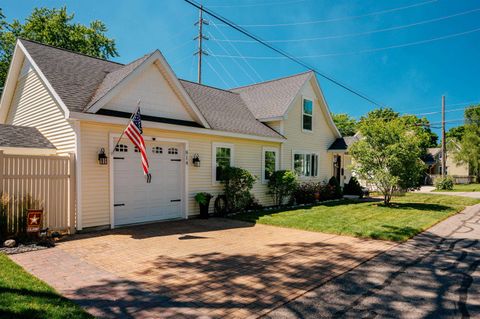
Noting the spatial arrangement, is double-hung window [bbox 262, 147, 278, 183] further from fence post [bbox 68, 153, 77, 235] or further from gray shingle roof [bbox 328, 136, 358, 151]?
fence post [bbox 68, 153, 77, 235]

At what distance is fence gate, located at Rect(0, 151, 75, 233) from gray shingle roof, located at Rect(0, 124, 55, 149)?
1583 millimetres

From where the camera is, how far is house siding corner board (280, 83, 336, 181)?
1591 cm

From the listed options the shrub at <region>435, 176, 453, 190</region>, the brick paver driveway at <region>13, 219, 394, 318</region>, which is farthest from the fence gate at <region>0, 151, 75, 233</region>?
the shrub at <region>435, 176, 453, 190</region>

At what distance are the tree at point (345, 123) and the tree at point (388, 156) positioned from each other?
151 ft

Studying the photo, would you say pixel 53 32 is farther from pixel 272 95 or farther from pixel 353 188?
pixel 353 188

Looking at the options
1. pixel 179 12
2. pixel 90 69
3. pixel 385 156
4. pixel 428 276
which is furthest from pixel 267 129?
pixel 428 276

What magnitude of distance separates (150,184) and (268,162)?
6599mm

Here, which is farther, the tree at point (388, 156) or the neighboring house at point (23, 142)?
the tree at point (388, 156)

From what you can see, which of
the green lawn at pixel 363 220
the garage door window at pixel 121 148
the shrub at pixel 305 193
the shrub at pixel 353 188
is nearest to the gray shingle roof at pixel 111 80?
the garage door window at pixel 121 148

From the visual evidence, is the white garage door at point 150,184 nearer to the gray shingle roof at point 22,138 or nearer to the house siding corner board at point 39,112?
the house siding corner board at point 39,112

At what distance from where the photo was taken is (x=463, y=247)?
23.1 ft

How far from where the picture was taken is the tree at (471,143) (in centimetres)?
4316

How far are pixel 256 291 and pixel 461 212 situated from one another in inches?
486

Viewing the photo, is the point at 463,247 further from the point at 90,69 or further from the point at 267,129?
the point at 90,69
